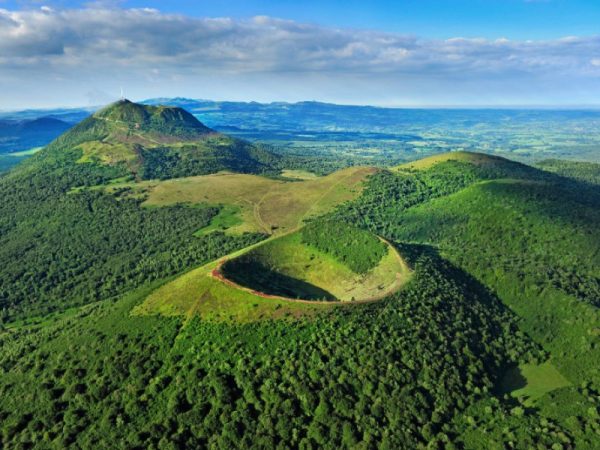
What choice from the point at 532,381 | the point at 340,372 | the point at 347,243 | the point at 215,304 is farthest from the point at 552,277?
the point at 215,304

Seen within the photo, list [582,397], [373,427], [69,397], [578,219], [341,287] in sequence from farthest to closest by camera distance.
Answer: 1. [578,219]
2. [341,287]
3. [582,397]
4. [69,397]
5. [373,427]

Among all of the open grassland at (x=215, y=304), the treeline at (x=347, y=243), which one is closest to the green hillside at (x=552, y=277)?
the treeline at (x=347, y=243)

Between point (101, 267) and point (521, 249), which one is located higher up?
point (521, 249)

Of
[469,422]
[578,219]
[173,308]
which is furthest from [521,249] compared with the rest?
[173,308]

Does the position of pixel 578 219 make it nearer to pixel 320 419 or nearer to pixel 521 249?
pixel 521 249

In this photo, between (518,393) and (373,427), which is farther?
(518,393)

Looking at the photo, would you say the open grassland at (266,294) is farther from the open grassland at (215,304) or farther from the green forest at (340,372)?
the green forest at (340,372)

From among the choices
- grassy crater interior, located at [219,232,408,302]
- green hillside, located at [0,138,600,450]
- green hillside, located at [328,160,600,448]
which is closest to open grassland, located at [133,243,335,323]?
green hillside, located at [0,138,600,450]
